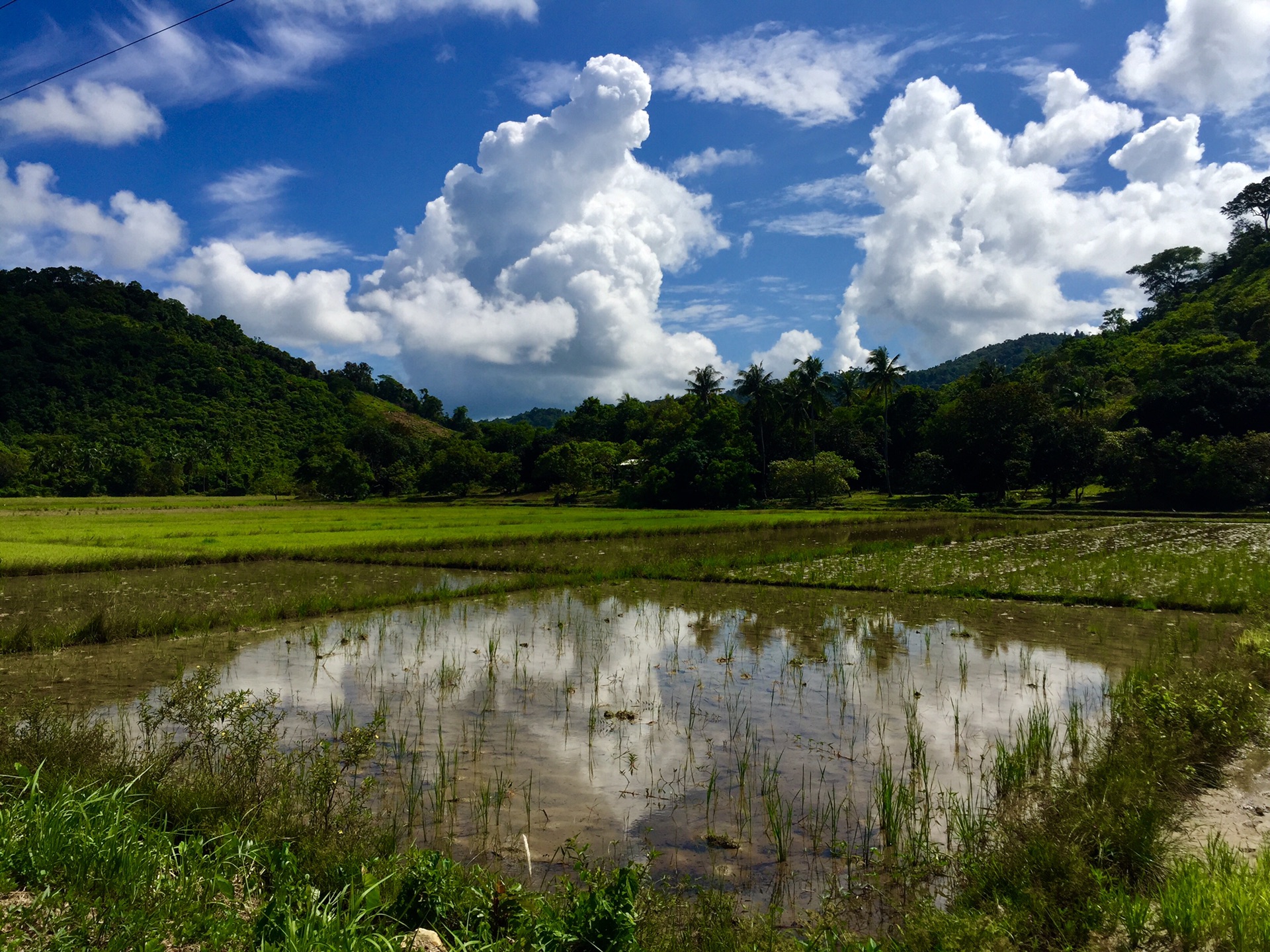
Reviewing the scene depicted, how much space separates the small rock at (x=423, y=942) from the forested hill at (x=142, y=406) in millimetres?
71401

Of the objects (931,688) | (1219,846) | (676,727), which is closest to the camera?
(1219,846)

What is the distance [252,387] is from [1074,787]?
113 m

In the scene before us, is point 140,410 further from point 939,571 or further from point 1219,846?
point 1219,846

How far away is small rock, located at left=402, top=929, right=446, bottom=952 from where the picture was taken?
3.21m

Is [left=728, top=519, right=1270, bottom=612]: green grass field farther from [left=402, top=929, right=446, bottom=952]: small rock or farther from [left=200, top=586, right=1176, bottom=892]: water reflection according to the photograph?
[left=402, top=929, right=446, bottom=952]: small rock

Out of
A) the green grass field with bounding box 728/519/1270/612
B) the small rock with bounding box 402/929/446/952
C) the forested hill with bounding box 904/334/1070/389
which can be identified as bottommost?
the green grass field with bounding box 728/519/1270/612

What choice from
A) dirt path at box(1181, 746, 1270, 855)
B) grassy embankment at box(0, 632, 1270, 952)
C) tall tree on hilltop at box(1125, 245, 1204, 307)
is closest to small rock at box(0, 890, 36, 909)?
grassy embankment at box(0, 632, 1270, 952)

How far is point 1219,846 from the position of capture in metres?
4.41

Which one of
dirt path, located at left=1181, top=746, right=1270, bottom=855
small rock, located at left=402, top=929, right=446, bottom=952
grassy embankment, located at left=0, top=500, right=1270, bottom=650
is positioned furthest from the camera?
grassy embankment, located at left=0, top=500, right=1270, bottom=650

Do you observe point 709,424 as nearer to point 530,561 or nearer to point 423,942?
point 530,561

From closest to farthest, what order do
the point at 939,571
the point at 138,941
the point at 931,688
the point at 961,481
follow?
the point at 138,941 < the point at 931,688 < the point at 939,571 < the point at 961,481

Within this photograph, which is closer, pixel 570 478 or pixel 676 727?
pixel 676 727

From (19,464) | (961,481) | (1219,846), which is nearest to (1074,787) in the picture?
(1219,846)

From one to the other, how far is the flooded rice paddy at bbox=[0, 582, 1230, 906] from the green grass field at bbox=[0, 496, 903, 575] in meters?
11.6
